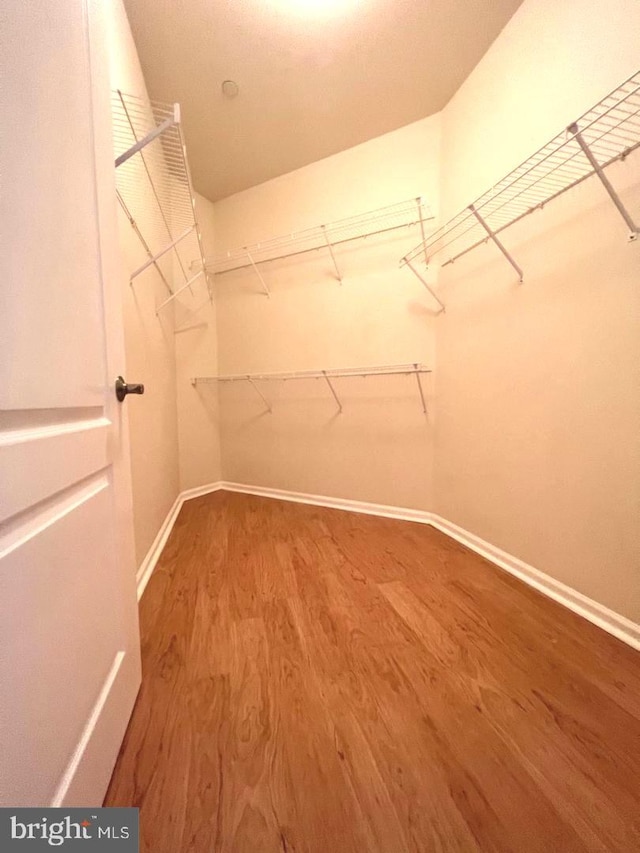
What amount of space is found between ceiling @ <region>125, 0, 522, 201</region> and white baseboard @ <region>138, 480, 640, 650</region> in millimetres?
2514

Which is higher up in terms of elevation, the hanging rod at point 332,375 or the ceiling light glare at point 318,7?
the ceiling light glare at point 318,7

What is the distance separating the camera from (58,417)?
567mm

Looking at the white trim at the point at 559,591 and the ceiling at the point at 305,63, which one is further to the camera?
the ceiling at the point at 305,63

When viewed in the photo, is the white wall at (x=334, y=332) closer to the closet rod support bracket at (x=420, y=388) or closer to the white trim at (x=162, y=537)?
the closet rod support bracket at (x=420, y=388)

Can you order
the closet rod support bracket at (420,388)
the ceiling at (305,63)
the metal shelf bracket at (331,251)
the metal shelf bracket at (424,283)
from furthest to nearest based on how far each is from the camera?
the metal shelf bracket at (331,251) → the closet rod support bracket at (420,388) → the metal shelf bracket at (424,283) → the ceiling at (305,63)

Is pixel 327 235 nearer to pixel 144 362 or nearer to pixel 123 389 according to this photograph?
pixel 144 362

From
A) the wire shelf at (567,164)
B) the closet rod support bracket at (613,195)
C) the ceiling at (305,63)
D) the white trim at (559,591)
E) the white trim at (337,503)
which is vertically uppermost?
the ceiling at (305,63)

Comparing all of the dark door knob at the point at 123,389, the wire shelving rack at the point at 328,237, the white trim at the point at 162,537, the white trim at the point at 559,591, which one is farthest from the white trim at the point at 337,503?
the dark door knob at the point at 123,389

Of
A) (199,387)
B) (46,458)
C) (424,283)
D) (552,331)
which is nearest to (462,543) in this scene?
(552,331)

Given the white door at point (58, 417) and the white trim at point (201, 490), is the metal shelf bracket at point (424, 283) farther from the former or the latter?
the white trim at point (201, 490)

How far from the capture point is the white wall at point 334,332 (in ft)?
6.83

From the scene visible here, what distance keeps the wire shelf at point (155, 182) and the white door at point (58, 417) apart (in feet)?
1.39

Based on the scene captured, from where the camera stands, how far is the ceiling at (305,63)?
143 centimetres

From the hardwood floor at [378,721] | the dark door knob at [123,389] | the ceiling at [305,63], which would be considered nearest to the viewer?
the hardwood floor at [378,721]
